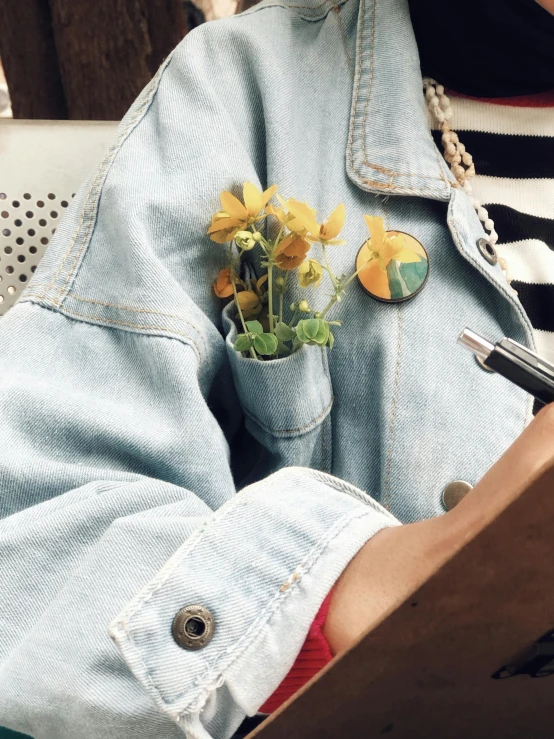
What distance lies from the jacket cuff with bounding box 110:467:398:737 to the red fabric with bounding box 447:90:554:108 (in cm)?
51

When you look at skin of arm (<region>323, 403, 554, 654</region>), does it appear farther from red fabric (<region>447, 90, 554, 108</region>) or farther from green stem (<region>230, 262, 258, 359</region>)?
red fabric (<region>447, 90, 554, 108</region>)

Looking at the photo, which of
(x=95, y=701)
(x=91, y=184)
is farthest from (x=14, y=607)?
(x=91, y=184)

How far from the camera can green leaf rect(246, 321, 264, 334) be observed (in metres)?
0.56

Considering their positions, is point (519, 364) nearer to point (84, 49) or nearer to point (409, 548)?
point (409, 548)

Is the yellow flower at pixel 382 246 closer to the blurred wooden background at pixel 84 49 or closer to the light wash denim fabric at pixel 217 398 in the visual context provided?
the light wash denim fabric at pixel 217 398


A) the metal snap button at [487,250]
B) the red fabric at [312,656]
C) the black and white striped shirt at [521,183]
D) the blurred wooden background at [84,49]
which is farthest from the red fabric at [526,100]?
the red fabric at [312,656]

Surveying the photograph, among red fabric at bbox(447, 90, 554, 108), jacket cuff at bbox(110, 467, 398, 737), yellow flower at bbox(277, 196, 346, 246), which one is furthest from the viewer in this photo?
red fabric at bbox(447, 90, 554, 108)

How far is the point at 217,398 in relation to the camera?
25.0 inches

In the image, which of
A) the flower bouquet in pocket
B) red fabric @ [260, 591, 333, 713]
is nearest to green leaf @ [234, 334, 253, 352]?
the flower bouquet in pocket

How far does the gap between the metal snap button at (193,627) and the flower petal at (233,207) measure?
294 mm

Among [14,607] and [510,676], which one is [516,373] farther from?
[14,607]

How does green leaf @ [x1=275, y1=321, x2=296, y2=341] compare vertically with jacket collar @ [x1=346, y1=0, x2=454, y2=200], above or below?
below

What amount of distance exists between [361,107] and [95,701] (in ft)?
1.78

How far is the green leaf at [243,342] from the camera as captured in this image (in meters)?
0.55
